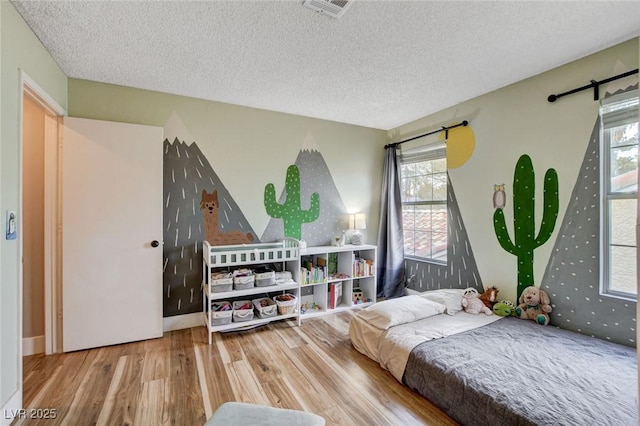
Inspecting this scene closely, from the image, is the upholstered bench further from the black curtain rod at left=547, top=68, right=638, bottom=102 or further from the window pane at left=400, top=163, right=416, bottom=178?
the window pane at left=400, top=163, right=416, bottom=178

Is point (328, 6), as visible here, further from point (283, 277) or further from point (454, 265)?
point (454, 265)

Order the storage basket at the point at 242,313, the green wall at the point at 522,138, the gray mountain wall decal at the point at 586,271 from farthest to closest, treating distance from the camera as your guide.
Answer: the storage basket at the point at 242,313 → the green wall at the point at 522,138 → the gray mountain wall decal at the point at 586,271

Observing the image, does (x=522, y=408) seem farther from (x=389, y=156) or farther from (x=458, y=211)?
(x=389, y=156)

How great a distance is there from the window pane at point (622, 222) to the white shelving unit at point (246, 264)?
2.66 m

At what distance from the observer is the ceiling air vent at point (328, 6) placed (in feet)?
5.39

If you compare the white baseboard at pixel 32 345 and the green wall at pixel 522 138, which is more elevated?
the green wall at pixel 522 138

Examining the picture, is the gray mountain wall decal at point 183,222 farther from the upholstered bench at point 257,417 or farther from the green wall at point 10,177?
the upholstered bench at point 257,417

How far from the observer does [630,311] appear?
6.79 ft

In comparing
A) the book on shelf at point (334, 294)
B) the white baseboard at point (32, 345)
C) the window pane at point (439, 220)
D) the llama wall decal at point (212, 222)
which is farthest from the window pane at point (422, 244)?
the white baseboard at point (32, 345)

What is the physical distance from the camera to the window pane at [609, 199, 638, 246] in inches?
82.0

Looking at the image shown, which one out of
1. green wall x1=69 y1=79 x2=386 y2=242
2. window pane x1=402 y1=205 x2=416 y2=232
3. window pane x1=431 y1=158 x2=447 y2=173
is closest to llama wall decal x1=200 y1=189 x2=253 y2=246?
green wall x1=69 y1=79 x2=386 y2=242

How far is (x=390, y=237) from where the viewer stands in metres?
3.93

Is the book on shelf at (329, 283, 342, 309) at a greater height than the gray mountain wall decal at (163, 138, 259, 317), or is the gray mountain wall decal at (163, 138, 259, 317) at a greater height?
the gray mountain wall decal at (163, 138, 259, 317)

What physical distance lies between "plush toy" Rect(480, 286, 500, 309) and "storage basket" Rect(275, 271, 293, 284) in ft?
6.57
